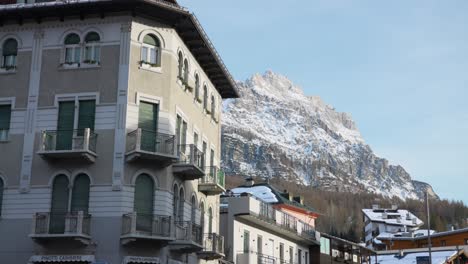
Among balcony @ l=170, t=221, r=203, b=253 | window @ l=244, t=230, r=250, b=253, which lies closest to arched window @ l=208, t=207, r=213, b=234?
balcony @ l=170, t=221, r=203, b=253

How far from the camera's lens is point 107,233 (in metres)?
34.0

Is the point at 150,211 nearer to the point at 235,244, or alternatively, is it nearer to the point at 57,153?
the point at 57,153

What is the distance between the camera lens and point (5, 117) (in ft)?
121

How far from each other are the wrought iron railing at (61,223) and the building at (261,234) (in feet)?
59.9

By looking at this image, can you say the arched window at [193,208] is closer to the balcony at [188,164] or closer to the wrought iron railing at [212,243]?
the wrought iron railing at [212,243]

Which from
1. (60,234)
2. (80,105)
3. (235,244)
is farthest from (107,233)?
(235,244)

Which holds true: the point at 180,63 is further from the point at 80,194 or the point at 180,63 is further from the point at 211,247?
the point at 211,247

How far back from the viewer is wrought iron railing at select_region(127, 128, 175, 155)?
3481 centimetres

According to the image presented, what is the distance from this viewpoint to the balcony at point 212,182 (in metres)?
42.7

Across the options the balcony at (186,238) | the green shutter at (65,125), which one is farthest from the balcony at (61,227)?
the balcony at (186,238)

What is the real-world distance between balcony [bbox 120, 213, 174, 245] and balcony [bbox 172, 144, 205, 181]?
2944 millimetres

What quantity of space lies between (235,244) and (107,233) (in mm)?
18836

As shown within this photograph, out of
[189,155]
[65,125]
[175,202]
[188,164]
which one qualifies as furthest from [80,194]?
[189,155]

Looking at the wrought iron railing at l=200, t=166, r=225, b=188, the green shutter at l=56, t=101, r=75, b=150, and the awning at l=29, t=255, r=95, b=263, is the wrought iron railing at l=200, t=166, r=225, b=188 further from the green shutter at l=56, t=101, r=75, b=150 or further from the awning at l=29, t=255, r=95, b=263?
the awning at l=29, t=255, r=95, b=263
